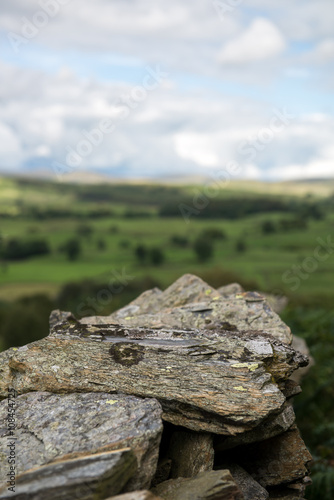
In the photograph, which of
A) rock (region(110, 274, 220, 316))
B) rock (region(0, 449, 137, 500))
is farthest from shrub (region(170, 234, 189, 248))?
rock (region(0, 449, 137, 500))

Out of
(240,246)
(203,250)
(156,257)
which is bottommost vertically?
(156,257)

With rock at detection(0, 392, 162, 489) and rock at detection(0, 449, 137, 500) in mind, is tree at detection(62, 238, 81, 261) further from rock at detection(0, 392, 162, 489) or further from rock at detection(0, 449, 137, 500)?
rock at detection(0, 449, 137, 500)

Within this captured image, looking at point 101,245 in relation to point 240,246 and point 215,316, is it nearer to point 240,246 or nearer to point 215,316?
point 240,246

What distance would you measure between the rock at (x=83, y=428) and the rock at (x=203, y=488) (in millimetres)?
463

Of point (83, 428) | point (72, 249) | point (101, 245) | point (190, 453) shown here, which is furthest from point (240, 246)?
point (83, 428)

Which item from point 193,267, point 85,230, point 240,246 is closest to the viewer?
point 193,267

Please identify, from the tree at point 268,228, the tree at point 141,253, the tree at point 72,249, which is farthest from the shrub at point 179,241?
the tree at point 72,249

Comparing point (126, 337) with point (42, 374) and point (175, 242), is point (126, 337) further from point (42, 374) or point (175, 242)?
point (175, 242)

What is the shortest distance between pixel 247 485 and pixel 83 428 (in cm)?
270

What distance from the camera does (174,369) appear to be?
6.99 m

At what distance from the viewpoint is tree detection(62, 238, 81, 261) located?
135m

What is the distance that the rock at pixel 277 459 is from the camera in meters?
7.29

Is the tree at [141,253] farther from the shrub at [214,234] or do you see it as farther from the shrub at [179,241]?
the shrub at [214,234]

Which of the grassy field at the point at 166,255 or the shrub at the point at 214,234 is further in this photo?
the shrub at the point at 214,234
